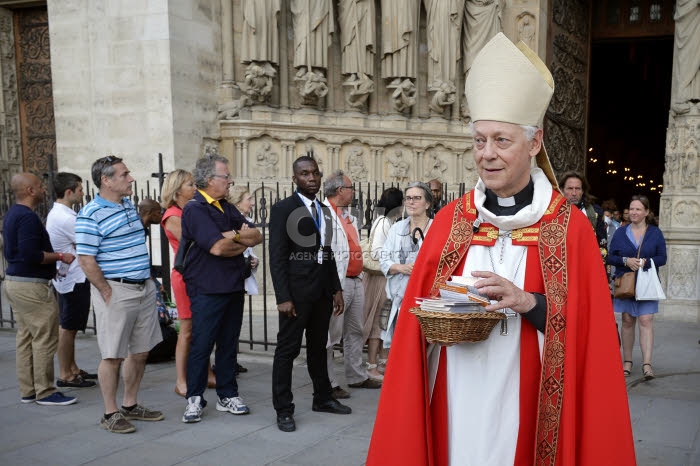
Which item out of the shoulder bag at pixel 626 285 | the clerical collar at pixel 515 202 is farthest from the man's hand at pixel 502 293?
the shoulder bag at pixel 626 285

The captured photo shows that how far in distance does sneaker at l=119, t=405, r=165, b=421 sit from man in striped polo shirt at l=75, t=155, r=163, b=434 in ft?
0.43

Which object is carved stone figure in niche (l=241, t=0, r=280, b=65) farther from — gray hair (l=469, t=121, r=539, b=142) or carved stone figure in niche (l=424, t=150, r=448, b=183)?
gray hair (l=469, t=121, r=539, b=142)

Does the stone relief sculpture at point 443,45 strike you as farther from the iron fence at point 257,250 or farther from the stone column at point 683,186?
the stone column at point 683,186

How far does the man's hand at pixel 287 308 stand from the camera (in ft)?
14.5

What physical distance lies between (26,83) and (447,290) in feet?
40.4

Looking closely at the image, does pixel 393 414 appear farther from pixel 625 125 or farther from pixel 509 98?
pixel 625 125

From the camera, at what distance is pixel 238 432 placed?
14.5ft

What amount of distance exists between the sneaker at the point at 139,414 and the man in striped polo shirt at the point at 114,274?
0.13m

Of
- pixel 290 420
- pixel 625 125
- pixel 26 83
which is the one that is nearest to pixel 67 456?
pixel 290 420

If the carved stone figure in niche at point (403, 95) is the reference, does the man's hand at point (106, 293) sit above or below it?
below

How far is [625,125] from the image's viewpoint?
25188 mm

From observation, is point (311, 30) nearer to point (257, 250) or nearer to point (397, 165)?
point (397, 165)

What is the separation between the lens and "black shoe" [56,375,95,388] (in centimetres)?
553

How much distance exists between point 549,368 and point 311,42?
9.35 metres
